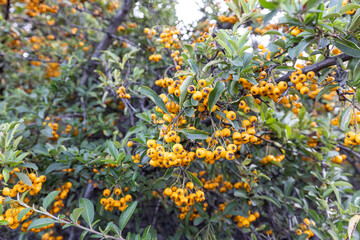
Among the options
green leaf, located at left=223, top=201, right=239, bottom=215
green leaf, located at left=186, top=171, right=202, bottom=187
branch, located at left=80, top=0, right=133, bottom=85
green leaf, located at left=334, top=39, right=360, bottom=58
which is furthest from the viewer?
branch, located at left=80, top=0, right=133, bottom=85

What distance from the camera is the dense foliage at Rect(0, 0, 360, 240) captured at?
1.55 meters

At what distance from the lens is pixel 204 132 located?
1.52 metres

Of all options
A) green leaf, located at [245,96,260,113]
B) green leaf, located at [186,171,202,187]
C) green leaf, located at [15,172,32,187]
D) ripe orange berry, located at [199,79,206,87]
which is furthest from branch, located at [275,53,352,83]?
green leaf, located at [15,172,32,187]

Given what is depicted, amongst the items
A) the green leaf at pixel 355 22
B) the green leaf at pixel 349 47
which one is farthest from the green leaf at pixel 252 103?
the green leaf at pixel 355 22

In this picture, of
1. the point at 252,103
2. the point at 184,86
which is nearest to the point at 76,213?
the point at 184,86

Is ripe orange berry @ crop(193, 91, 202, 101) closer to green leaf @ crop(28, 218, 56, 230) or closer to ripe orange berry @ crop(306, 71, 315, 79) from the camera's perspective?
ripe orange berry @ crop(306, 71, 315, 79)

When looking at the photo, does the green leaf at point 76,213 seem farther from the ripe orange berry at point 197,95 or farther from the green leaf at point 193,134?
the ripe orange berry at point 197,95

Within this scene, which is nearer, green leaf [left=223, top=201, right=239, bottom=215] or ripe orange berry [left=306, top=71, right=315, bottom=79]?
ripe orange berry [left=306, top=71, right=315, bottom=79]

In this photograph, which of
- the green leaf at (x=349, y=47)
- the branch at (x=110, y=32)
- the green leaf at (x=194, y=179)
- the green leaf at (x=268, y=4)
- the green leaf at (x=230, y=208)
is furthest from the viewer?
the branch at (x=110, y=32)

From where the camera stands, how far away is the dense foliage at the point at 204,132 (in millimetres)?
1550

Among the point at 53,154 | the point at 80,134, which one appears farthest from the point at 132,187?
the point at 80,134

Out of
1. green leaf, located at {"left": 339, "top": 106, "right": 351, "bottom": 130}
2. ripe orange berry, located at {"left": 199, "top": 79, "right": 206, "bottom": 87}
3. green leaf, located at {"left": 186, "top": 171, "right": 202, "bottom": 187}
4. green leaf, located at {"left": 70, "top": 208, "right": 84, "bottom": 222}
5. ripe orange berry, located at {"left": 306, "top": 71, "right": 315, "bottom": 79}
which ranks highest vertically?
ripe orange berry, located at {"left": 306, "top": 71, "right": 315, "bottom": 79}

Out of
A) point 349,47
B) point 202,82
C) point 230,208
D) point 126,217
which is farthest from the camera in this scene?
point 230,208

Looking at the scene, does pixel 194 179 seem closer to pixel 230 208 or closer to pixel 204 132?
pixel 204 132
